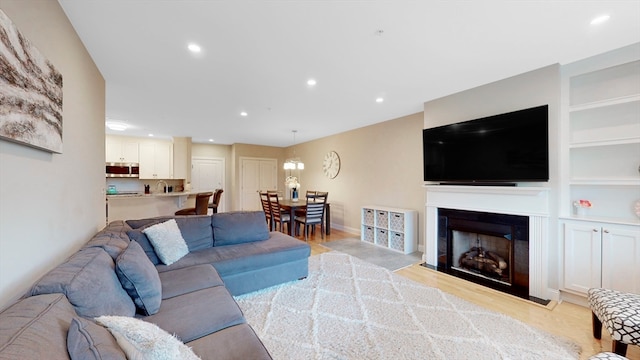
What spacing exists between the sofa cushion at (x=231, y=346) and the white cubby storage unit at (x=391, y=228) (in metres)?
3.42

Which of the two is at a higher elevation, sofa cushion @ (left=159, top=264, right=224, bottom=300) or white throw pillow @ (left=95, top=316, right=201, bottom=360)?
white throw pillow @ (left=95, top=316, right=201, bottom=360)

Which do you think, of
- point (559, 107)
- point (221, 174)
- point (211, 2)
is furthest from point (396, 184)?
point (221, 174)

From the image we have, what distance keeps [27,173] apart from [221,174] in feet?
23.1

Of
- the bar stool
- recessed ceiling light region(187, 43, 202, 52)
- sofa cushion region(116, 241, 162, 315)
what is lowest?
the bar stool

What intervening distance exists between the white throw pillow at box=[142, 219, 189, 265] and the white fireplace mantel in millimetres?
3363

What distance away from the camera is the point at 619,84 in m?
2.38

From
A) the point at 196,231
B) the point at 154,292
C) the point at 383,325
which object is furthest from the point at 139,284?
the point at 383,325

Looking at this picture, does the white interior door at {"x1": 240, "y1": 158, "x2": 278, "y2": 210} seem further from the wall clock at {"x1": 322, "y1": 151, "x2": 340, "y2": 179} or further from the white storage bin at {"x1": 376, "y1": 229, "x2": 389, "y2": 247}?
the white storage bin at {"x1": 376, "y1": 229, "x2": 389, "y2": 247}

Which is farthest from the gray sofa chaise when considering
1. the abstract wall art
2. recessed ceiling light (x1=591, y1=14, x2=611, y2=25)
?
recessed ceiling light (x1=591, y1=14, x2=611, y2=25)

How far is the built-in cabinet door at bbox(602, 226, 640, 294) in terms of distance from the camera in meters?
2.17

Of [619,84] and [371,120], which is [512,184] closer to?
[619,84]

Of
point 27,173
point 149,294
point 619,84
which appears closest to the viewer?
point 27,173

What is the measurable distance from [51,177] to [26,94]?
0.58 metres

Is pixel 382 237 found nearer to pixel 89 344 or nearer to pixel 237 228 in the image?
pixel 237 228
